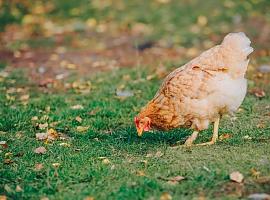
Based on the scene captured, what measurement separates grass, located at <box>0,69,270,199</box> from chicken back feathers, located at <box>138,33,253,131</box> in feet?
1.16

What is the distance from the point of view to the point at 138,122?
20.4 ft

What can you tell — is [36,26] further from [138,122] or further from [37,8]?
[138,122]

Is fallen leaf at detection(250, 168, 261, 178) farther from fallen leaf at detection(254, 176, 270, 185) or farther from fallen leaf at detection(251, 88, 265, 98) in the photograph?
fallen leaf at detection(251, 88, 265, 98)

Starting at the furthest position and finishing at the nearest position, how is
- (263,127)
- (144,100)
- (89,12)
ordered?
1. (89,12)
2. (144,100)
3. (263,127)

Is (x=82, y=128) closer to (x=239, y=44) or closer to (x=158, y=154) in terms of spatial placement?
(x=158, y=154)

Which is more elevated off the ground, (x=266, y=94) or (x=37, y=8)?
(x=37, y=8)

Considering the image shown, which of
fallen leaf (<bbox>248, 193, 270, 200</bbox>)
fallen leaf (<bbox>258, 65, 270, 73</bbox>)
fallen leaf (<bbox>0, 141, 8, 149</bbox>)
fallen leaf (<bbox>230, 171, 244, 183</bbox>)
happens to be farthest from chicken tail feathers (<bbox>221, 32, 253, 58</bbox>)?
fallen leaf (<bbox>258, 65, 270, 73</bbox>)

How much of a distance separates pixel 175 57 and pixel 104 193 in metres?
A: 6.30

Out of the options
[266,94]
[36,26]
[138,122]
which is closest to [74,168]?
[138,122]

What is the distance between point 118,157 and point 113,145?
0.45 metres

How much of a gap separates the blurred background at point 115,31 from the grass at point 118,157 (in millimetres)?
2234

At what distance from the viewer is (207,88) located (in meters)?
5.82

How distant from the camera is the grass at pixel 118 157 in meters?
5.05

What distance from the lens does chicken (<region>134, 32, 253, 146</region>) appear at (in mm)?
5816
